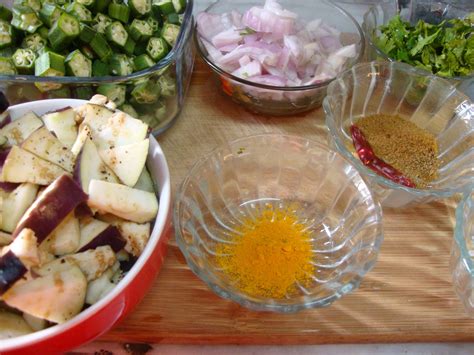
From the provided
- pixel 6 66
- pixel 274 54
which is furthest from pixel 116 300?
pixel 274 54

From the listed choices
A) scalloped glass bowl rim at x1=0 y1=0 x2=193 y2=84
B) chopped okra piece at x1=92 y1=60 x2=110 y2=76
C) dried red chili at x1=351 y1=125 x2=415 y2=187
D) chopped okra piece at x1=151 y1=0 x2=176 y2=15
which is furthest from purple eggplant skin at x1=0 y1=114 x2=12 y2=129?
dried red chili at x1=351 y1=125 x2=415 y2=187

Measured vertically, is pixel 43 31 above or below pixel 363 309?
above

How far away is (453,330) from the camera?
1.29 m

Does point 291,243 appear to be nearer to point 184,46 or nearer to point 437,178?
point 437,178

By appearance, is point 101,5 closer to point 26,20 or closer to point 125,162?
point 26,20

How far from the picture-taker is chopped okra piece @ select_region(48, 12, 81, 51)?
153 centimetres

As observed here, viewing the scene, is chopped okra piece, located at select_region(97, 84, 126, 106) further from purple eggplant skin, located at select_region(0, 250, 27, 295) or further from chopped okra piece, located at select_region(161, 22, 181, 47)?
purple eggplant skin, located at select_region(0, 250, 27, 295)

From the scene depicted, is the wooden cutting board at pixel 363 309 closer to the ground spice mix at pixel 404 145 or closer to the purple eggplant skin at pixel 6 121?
the ground spice mix at pixel 404 145

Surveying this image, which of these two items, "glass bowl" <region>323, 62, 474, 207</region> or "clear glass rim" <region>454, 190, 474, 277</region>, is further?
"glass bowl" <region>323, 62, 474, 207</region>

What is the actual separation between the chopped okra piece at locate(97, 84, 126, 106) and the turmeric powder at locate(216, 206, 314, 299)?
0.52m

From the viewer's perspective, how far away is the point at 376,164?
150cm

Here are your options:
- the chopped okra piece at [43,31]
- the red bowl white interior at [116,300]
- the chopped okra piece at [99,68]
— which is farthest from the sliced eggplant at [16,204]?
the chopped okra piece at [43,31]

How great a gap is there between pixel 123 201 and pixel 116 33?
807 millimetres

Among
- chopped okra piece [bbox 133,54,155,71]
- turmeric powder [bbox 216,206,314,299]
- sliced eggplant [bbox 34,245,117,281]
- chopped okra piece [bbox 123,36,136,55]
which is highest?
chopped okra piece [bbox 123,36,136,55]
